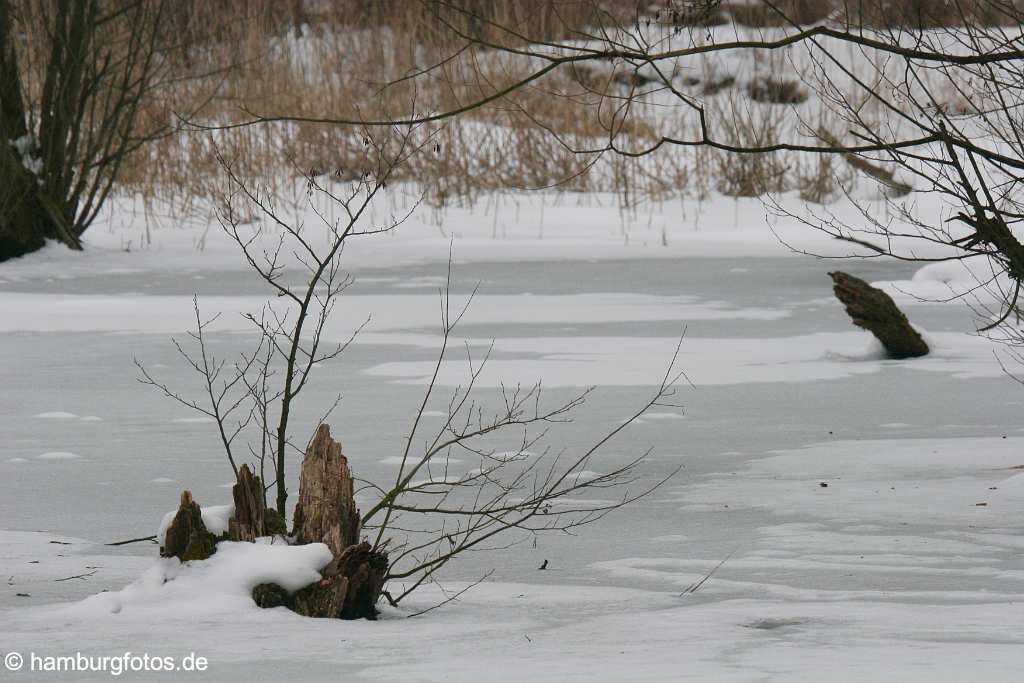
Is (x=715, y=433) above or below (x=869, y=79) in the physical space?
below

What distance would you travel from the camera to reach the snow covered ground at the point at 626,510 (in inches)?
137

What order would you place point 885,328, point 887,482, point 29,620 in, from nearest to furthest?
point 29,620 → point 887,482 → point 885,328

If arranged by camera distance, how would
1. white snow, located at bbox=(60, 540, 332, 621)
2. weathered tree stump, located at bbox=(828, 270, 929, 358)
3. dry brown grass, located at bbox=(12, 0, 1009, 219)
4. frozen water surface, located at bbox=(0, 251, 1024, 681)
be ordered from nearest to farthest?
frozen water surface, located at bbox=(0, 251, 1024, 681) → white snow, located at bbox=(60, 540, 332, 621) → weathered tree stump, located at bbox=(828, 270, 929, 358) → dry brown grass, located at bbox=(12, 0, 1009, 219)

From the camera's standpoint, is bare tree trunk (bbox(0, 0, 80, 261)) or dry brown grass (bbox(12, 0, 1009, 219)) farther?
dry brown grass (bbox(12, 0, 1009, 219))

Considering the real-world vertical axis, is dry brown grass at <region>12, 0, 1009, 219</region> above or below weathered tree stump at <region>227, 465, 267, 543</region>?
above

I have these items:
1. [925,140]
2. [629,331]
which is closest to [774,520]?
[925,140]

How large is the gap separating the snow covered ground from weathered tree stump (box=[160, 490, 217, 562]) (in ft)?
0.14

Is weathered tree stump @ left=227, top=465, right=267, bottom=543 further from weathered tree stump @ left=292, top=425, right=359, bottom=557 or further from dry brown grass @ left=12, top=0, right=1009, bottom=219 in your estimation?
dry brown grass @ left=12, top=0, right=1009, bottom=219

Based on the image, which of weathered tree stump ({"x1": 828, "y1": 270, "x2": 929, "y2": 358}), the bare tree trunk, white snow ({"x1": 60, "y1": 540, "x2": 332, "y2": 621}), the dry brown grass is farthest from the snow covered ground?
the dry brown grass

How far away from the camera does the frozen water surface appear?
11.4 feet

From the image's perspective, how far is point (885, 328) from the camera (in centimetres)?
884

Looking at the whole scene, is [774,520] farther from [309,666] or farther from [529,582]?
[309,666]

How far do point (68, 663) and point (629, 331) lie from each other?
7.10 metres

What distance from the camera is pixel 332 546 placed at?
3893 mm
